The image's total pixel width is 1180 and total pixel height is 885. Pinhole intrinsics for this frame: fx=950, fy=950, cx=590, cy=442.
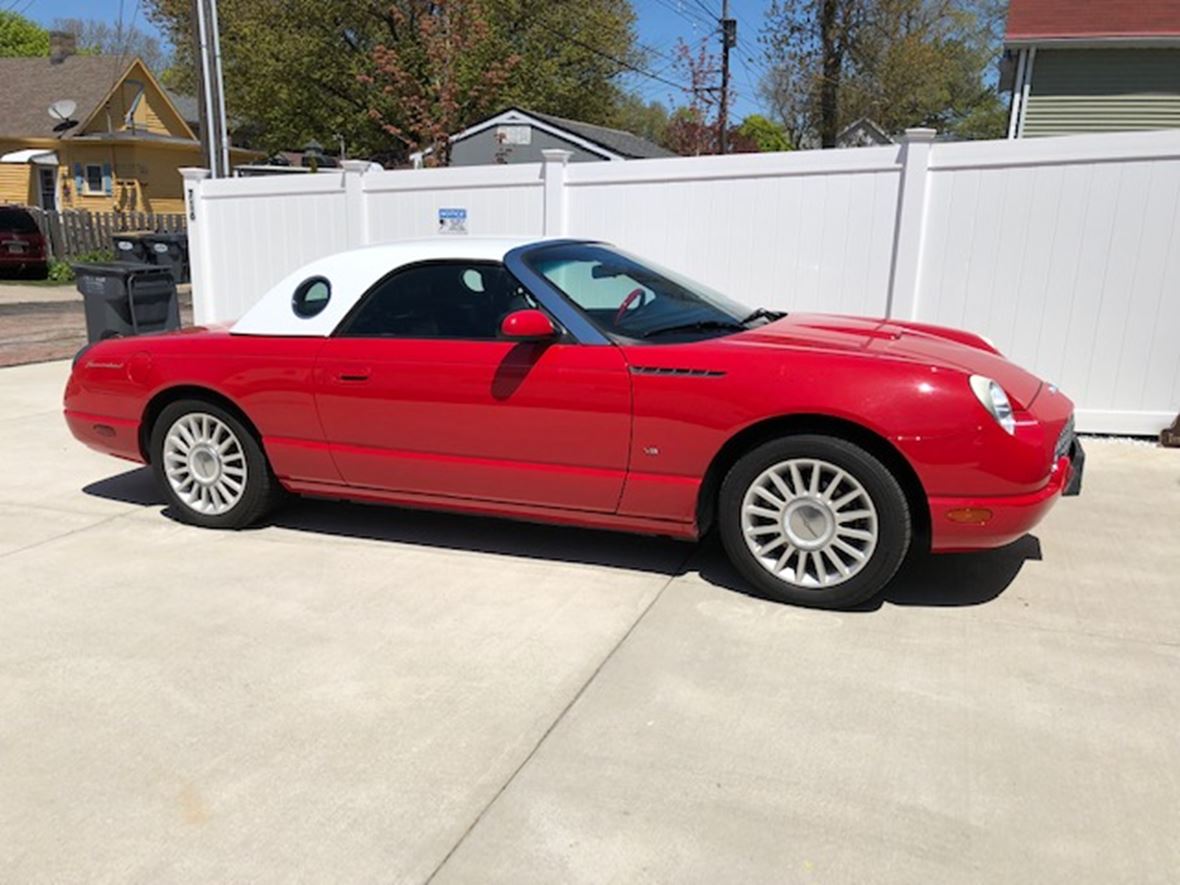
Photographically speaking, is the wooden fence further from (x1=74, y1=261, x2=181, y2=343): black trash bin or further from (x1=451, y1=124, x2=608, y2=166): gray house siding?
(x1=74, y1=261, x2=181, y2=343): black trash bin

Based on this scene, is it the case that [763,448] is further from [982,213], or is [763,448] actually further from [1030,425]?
[982,213]

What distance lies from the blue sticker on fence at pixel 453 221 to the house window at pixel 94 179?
1186 inches

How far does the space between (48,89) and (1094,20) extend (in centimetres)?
3508

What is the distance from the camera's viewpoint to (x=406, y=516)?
209 inches

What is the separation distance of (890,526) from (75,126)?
36.8 metres

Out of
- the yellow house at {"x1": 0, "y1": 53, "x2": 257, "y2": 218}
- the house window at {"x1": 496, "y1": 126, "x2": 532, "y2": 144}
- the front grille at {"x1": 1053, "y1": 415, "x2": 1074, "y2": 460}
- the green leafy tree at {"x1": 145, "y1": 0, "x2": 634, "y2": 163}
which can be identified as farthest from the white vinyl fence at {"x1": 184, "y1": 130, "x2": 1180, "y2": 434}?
the yellow house at {"x1": 0, "y1": 53, "x2": 257, "y2": 218}

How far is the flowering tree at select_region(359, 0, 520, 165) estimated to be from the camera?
21.8 metres

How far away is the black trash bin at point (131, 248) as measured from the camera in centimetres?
1797

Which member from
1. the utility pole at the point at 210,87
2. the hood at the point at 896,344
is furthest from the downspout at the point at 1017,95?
the hood at the point at 896,344

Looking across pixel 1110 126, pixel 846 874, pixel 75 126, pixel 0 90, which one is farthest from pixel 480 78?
pixel 846 874

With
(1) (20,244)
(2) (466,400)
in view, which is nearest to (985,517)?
(2) (466,400)

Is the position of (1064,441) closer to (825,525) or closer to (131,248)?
(825,525)

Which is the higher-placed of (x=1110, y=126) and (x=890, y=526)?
(x=1110, y=126)

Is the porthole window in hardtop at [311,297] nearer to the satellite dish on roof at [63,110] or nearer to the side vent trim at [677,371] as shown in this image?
the side vent trim at [677,371]
